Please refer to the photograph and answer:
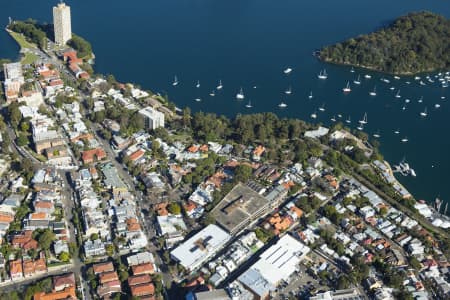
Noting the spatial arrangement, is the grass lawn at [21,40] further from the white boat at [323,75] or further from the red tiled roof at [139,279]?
the red tiled roof at [139,279]

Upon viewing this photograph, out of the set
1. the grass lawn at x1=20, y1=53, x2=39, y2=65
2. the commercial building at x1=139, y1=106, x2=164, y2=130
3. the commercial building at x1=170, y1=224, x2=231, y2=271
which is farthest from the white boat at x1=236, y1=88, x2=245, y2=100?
the commercial building at x1=170, y1=224, x2=231, y2=271

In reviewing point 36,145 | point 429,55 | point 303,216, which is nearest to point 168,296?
point 303,216

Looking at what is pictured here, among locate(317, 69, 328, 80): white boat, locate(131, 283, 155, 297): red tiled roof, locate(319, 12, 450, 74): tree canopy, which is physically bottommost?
locate(131, 283, 155, 297): red tiled roof

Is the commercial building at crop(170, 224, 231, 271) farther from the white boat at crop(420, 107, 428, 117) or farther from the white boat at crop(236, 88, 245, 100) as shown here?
the white boat at crop(420, 107, 428, 117)

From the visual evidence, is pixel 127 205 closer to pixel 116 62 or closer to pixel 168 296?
pixel 168 296

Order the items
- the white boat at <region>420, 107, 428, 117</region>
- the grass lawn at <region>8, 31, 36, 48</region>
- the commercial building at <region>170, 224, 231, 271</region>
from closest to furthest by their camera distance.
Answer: the commercial building at <region>170, 224, 231, 271</region> → the white boat at <region>420, 107, 428, 117</region> → the grass lawn at <region>8, 31, 36, 48</region>
